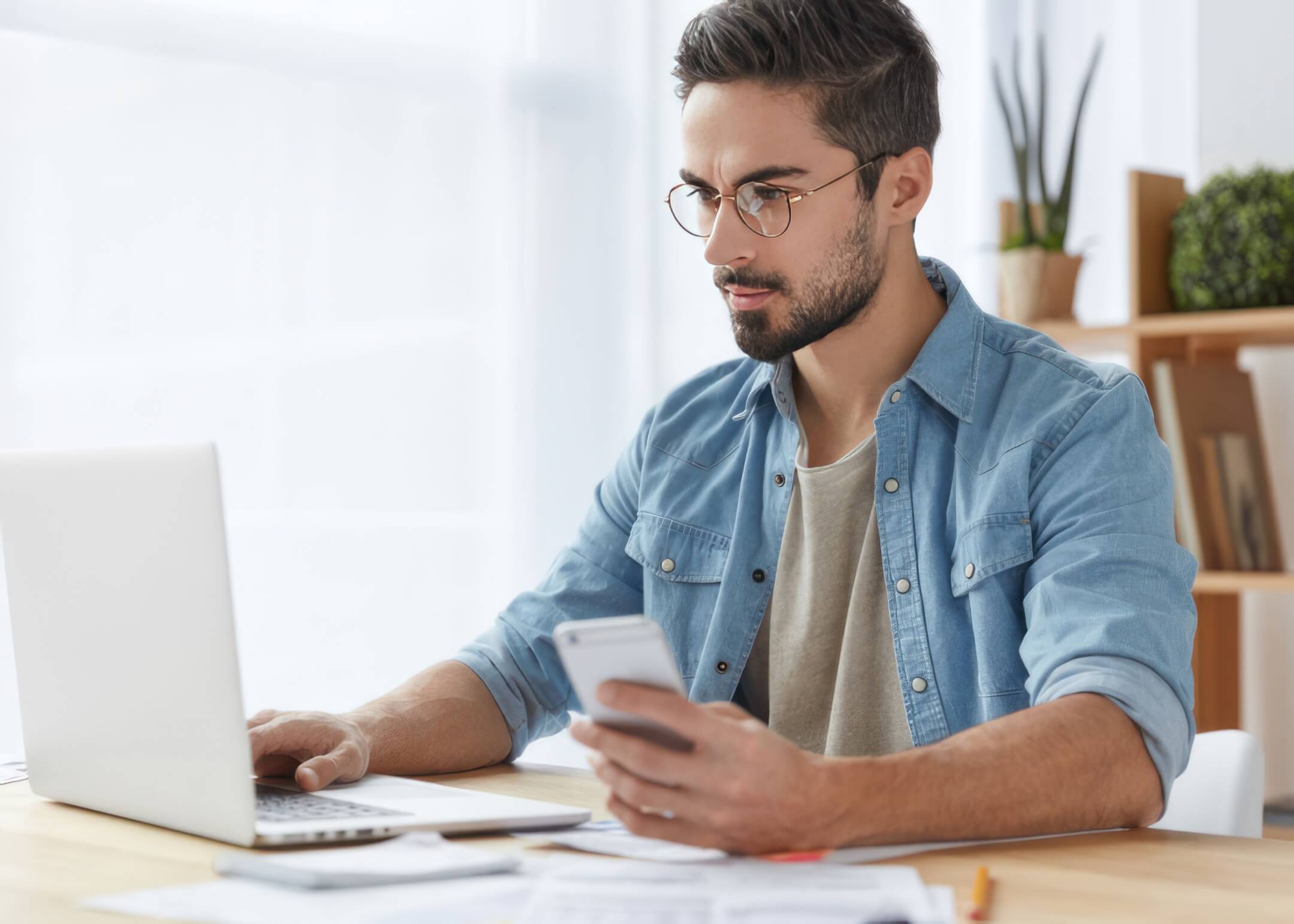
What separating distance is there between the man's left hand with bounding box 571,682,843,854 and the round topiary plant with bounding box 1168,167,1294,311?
72.0 inches

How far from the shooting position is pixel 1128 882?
899mm

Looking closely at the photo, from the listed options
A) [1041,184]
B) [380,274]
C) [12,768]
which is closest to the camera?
[12,768]

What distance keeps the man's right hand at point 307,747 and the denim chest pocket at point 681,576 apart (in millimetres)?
438

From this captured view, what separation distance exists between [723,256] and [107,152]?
3.91 ft

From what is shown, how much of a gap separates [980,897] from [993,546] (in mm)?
528

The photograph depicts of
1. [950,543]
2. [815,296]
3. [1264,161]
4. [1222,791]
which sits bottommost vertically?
[1222,791]

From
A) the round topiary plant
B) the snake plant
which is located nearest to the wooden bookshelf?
the round topiary plant

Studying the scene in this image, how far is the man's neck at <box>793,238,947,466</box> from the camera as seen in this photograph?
1559mm

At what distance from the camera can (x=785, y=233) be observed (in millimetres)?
1475

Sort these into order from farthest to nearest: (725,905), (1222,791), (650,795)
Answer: (1222,791)
(650,795)
(725,905)

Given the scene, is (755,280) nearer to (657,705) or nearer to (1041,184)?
(657,705)

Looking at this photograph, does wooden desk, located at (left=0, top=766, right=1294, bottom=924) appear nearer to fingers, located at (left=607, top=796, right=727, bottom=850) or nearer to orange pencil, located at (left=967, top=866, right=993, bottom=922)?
orange pencil, located at (left=967, top=866, right=993, bottom=922)

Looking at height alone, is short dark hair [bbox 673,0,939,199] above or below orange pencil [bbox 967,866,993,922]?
above

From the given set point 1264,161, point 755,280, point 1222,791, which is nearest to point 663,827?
point 1222,791
